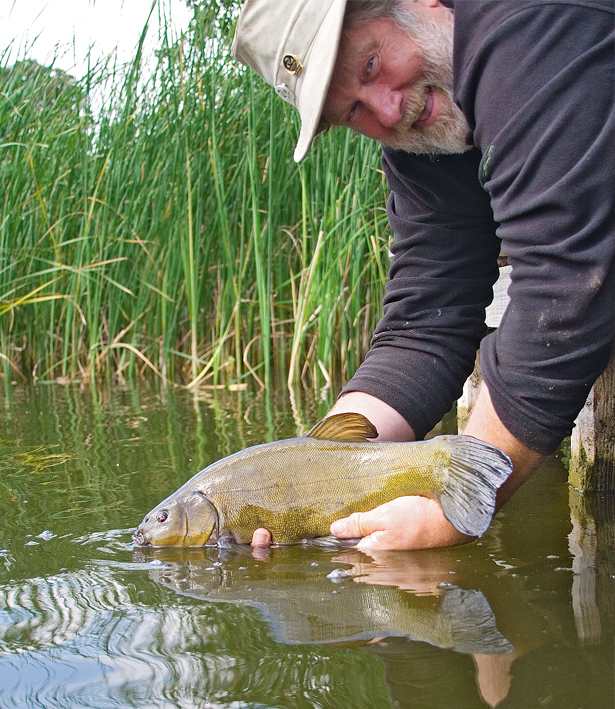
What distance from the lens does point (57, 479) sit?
9.50 feet

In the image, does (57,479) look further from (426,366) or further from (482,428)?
(482,428)

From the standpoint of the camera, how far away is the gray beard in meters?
2.02

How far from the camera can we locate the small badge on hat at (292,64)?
86.1 inches

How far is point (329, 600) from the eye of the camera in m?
1.66

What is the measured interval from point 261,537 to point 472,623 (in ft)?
2.36

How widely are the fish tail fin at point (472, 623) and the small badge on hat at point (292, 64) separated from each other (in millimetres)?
1404

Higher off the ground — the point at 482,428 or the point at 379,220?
the point at 379,220

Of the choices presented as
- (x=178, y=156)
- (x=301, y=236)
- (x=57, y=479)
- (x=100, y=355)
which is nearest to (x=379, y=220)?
(x=301, y=236)

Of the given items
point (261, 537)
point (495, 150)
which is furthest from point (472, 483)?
point (495, 150)

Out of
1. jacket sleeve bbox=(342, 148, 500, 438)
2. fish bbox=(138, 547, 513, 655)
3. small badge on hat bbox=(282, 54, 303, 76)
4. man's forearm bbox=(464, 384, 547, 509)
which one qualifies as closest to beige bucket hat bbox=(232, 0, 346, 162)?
small badge on hat bbox=(282, 54, 303, 76)

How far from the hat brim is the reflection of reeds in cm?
240

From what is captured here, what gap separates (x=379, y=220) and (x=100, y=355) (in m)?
2.27

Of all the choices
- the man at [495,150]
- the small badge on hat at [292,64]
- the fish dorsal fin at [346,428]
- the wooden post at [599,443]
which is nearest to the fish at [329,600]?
the man at [495,150]

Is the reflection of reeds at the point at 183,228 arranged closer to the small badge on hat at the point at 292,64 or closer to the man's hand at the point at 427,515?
the small badge on hat at the point at 292,64
